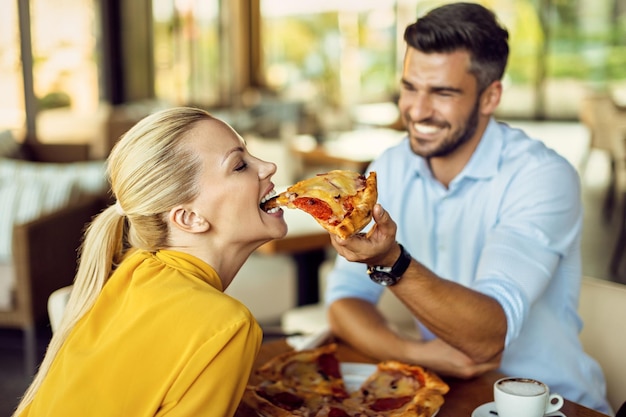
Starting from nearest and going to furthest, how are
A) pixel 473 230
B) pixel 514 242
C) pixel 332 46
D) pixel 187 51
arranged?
1. pixel 514 242
2. pixel 473 230
3. pixel 187 51
4. pixel 332 46

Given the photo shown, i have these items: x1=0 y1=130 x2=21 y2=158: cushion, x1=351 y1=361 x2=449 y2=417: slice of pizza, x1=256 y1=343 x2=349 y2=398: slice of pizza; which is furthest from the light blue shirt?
x1=0 y1=130 x2=21 y2=158: cushion

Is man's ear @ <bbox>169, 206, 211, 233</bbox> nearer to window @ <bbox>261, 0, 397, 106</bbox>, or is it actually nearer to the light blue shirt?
the light blue shirt

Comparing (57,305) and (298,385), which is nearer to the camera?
(298,385)

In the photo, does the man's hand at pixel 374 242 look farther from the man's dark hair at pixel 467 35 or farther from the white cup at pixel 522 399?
the man's dark hair at pixel 467 35

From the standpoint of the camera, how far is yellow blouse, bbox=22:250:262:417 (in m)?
1.34

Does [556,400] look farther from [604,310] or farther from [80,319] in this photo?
[80,319]

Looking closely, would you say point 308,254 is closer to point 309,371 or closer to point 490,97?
point 490,97

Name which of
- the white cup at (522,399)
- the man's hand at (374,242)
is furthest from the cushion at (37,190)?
the white cup at (522,399)

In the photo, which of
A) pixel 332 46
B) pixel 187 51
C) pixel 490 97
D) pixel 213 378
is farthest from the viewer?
pixel 332 46

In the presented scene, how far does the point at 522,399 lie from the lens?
1394 millimetres

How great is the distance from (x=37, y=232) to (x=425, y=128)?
96.4 inches

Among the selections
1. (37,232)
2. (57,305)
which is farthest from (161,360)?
(37,232)

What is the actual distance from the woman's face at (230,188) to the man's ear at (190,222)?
0.01m

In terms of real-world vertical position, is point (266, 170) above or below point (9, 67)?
above
